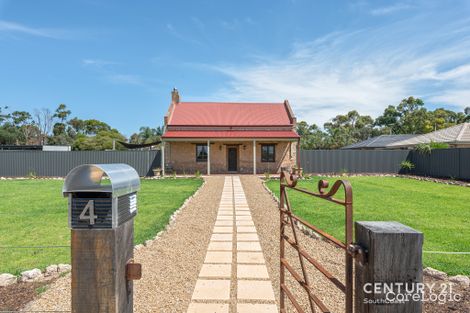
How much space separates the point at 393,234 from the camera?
3.47 ft

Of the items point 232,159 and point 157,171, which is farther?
point 232,159

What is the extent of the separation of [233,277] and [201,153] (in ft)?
58.8

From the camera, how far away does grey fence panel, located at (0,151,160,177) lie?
19719 mm

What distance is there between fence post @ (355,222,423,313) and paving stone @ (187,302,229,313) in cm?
207

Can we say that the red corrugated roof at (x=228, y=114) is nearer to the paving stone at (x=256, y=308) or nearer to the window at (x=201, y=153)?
the window at (x=201, y=153)

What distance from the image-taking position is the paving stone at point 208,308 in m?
2.82

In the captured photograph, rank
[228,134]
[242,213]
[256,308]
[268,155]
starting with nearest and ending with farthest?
[256,308] → [242,213] → [228,134] → [268,155]

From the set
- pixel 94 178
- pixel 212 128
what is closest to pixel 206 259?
pixel 94 178

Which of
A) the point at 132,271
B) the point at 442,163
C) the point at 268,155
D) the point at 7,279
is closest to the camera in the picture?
the point at 132,271

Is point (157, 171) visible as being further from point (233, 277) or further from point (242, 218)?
point (233, 277)

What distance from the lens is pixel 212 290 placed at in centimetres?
324

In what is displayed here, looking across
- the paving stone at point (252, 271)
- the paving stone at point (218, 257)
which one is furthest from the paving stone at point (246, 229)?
the paving stone at point (252, 271)

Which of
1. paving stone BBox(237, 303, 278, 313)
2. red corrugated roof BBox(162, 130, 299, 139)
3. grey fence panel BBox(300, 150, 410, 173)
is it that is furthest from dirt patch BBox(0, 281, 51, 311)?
grey fence panel BBox(300, 150, 410, 173)

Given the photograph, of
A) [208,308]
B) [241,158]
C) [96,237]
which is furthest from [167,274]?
[241,158]
